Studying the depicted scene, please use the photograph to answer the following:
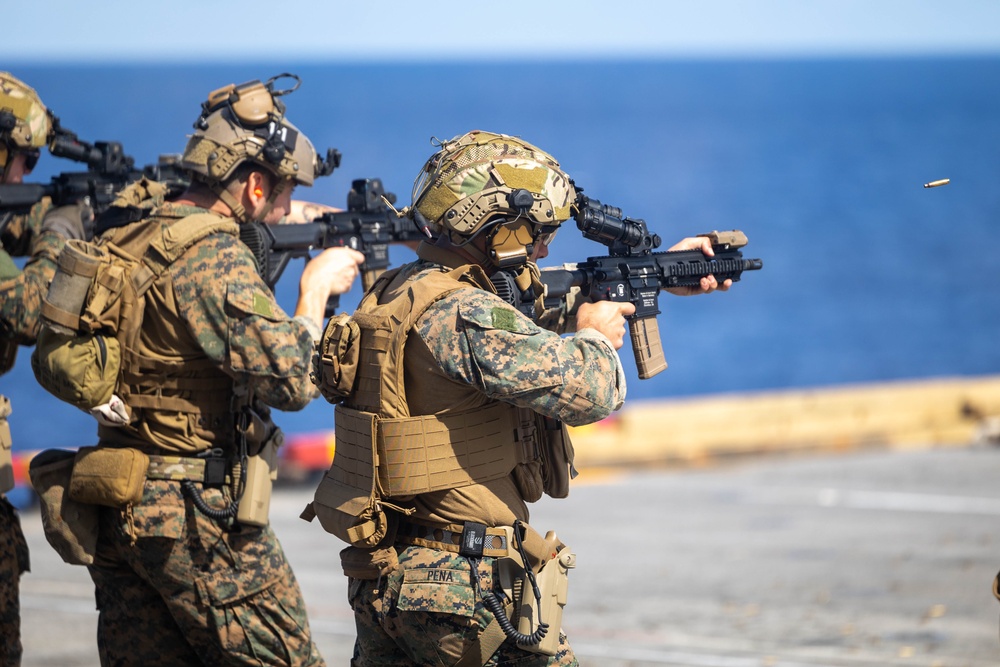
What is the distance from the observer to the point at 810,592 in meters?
8.43

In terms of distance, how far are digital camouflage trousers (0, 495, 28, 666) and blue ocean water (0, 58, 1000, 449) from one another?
10.6ft

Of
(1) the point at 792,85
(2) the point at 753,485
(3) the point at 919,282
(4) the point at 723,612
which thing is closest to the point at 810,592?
(4) the point at 723,612

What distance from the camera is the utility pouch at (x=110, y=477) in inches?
193

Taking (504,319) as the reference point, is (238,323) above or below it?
above

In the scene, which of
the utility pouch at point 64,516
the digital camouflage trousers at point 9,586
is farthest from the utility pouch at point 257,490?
the digital camouflage trousers at point 9,586

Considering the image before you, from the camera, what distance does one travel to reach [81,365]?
486cm

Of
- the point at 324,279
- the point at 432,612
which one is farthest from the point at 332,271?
the point at 432,612

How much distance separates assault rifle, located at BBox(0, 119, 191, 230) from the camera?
6.59 metres

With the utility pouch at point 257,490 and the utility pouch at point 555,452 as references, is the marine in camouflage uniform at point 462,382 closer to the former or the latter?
the utility pouch at point 555,452

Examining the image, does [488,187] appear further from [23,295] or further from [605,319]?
[23,295]

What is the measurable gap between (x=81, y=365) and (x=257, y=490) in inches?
30.4

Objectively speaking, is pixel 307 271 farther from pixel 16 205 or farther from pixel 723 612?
pixel 723 612

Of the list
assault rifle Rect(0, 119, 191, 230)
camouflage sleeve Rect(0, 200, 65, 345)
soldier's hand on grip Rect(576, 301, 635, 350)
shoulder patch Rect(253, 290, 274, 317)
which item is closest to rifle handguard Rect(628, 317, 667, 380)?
soldier's hand on grip Rect(576, 301, 635, 350)

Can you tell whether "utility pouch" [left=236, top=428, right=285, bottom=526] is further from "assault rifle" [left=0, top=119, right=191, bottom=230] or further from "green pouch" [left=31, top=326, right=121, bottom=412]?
"assault rifle" [left=0, top=119, right=191, bottom=230]
